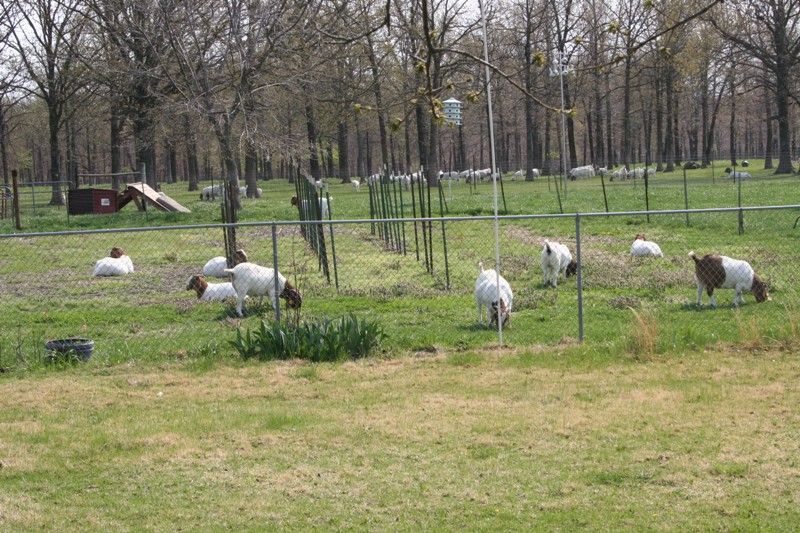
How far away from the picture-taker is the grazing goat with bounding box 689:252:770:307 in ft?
42.5

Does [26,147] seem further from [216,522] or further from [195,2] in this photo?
[216,522]

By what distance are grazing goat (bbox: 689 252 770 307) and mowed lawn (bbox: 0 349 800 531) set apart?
2513mm

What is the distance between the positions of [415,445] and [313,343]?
3.71 meters

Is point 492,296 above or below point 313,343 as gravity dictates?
above

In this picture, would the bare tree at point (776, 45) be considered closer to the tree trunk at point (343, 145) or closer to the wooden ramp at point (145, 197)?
the wooden ramp at point (145, 197)

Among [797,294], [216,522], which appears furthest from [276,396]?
[797,294]

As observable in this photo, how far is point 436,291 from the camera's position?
15078mm

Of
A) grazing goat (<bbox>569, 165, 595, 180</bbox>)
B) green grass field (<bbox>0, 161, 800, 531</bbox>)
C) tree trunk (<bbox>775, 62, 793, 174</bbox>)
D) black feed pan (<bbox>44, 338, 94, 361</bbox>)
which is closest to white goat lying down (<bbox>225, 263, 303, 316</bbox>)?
green grass field (<bbox>0, 161, 800, 531</bbox>)

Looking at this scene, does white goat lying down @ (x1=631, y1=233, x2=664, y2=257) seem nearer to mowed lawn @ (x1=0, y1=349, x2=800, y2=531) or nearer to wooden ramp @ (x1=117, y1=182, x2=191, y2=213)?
mowed lawn @ (x1=0, y1=349, x2=800, y2=531)

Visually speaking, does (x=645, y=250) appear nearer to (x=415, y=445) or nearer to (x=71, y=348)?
(x=71, y=348)

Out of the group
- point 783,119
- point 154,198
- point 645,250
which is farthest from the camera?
point 783,119

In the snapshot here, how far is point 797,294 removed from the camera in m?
13.7

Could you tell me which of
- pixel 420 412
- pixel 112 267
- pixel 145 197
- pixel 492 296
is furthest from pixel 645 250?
pixel 145 197

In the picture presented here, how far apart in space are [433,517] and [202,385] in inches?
181
